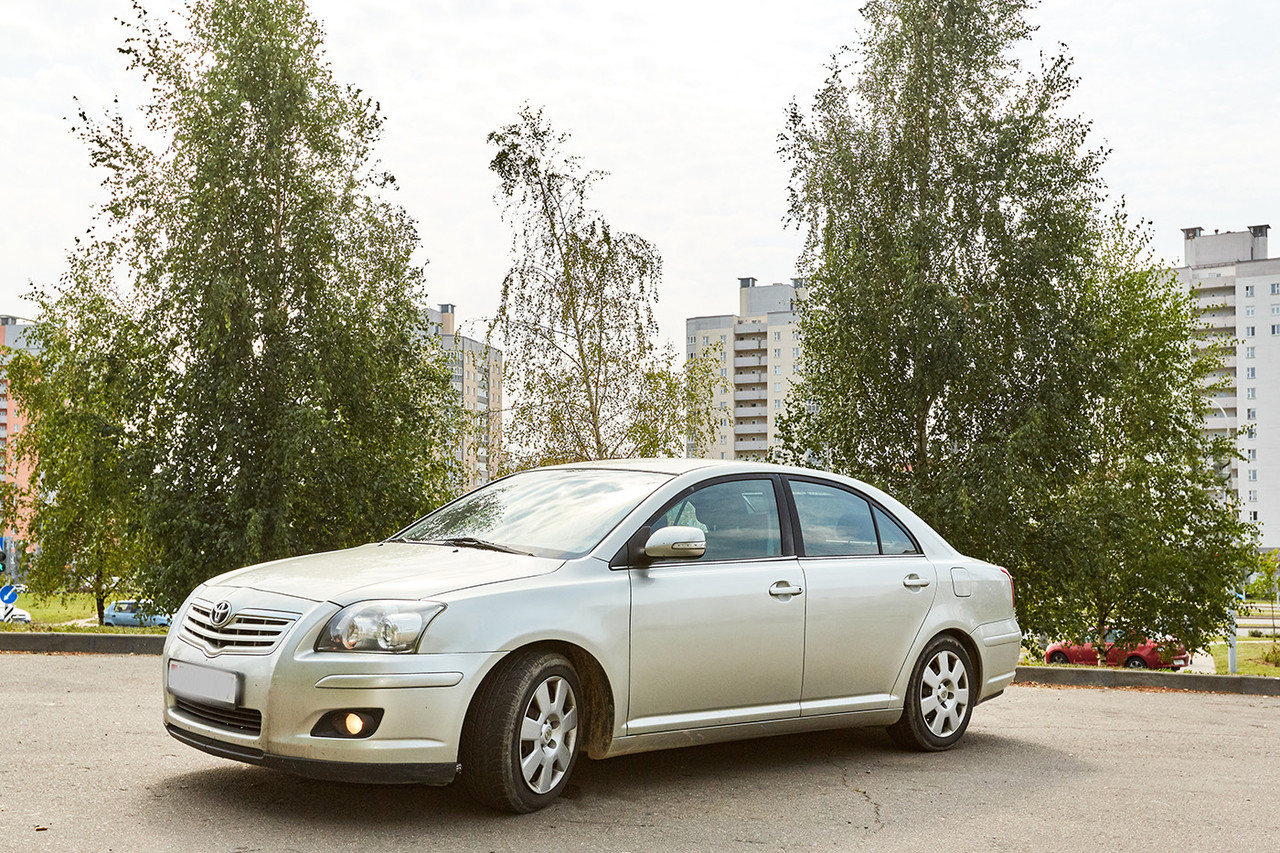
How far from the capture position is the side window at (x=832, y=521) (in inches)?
261

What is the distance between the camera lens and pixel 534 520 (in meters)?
6.06

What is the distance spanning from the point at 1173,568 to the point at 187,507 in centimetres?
2357

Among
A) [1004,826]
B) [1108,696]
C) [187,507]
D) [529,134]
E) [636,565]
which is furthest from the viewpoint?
[529,134]

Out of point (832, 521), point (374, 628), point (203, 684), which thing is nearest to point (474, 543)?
point (374, 628)

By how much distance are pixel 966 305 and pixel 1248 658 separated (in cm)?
2866

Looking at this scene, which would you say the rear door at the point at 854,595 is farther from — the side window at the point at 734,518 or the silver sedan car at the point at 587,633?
the side window at the point at 734,518

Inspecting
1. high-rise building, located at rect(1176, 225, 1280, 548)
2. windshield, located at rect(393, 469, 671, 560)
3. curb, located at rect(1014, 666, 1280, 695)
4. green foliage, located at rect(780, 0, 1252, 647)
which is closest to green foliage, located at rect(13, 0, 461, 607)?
green foliage, located at rect(780, 0, 1252, 647)

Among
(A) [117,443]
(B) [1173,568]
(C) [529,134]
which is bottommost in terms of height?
(B) [1173,568]

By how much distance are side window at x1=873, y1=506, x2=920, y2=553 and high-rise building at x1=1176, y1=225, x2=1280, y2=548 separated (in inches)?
4900

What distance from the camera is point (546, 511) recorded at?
6133 mm

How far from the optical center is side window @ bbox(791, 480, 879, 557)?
664cm

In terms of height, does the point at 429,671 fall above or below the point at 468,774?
above

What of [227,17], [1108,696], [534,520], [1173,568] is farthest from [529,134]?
[534,520]

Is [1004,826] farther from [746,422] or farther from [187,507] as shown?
[746,422]
